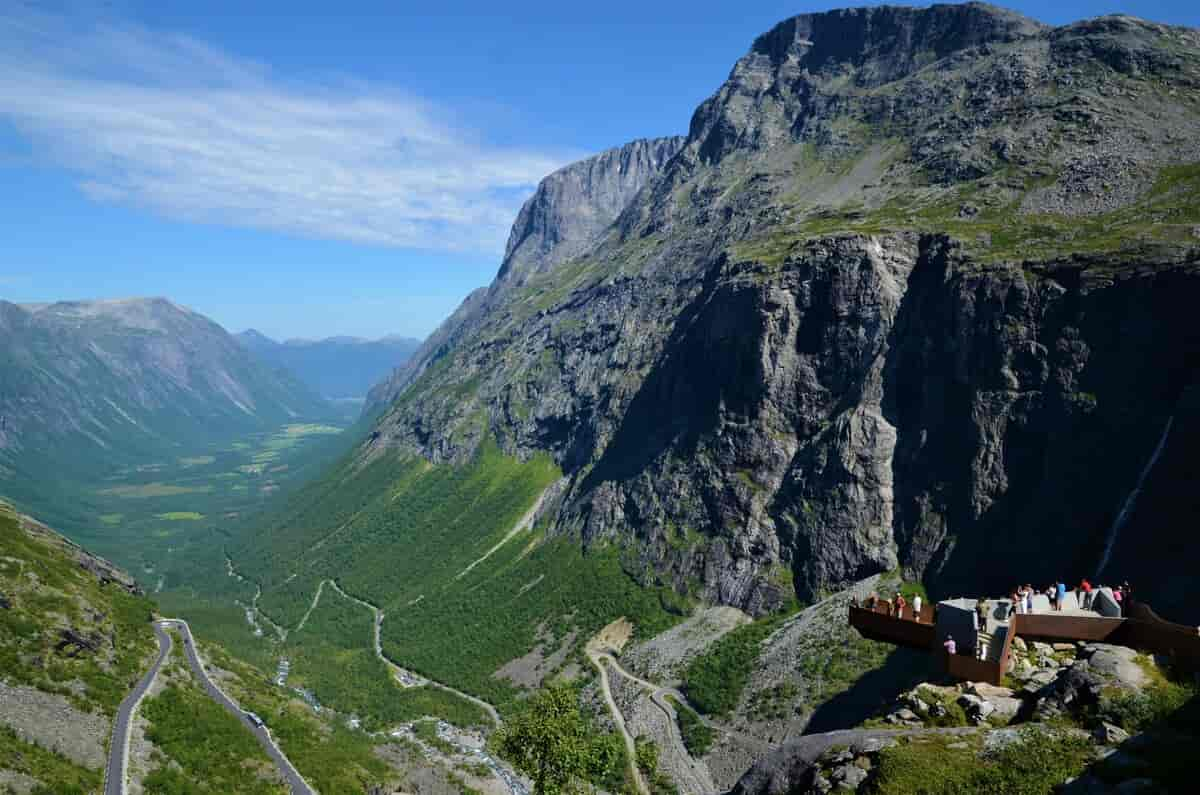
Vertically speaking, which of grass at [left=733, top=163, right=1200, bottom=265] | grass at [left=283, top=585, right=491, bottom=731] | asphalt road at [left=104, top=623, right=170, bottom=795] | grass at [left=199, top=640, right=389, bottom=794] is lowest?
grass at [left=283, top=585, right=491, bottom=731]

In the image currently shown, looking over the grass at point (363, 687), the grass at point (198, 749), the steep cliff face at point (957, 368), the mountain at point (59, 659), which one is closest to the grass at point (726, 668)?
the steep cliff face at point (957, 368)

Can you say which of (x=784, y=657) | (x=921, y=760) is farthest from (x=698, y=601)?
(x=921, y=760)

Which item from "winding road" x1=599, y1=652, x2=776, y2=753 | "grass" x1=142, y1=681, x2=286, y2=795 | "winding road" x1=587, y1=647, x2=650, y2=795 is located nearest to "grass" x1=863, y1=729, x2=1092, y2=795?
"grass" x1=142, y1=681, x2=286, y2=795

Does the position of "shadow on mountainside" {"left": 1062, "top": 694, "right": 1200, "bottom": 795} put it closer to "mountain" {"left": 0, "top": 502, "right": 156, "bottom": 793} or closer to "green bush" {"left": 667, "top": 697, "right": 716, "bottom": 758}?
"mountain" {"left": 0, "top": 502, "right": 156, "bottom": 793}

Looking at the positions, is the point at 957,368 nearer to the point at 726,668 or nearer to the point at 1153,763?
the point at 726,668

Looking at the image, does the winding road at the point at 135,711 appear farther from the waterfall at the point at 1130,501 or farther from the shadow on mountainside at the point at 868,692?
the waterfall at the point at 1130,501

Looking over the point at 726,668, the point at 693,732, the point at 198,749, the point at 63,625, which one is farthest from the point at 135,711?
the point at 726,668

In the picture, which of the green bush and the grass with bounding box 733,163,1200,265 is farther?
the grass with bounding box 733,163,1200,265

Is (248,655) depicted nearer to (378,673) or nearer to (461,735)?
(378,673)
